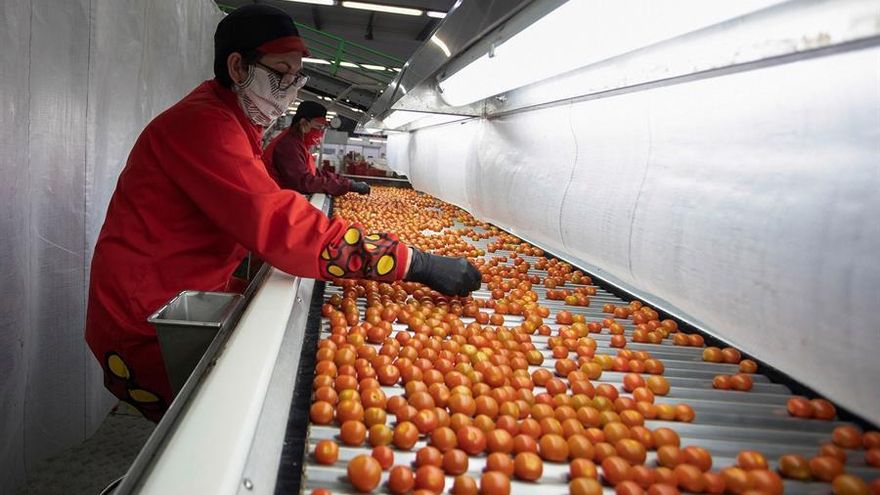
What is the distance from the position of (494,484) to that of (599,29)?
4.80ft

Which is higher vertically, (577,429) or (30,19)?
(30,19)

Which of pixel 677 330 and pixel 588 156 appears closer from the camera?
pixel 677 330

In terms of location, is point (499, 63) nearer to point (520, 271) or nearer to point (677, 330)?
→ point (520, 271)

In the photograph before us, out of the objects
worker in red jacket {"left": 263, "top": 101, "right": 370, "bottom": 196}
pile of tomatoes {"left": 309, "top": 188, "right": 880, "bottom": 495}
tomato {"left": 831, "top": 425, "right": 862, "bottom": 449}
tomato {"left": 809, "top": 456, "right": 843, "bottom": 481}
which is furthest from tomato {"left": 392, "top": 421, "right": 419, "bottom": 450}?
worker in red jacket {"left": 263, "top": 101, "right": 370, "bottom": 196}

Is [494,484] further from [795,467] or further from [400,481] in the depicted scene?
[795,467]

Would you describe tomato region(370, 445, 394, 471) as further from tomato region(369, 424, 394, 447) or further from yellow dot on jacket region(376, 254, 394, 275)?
yellow dot on jacket region(376, 254, 394, 275)

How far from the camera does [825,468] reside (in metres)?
1.24

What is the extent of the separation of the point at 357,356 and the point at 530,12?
3.99ft

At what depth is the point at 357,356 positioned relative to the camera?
1.77 metres

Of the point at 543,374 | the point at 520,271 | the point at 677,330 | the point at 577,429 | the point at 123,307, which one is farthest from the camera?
the point at 520,271

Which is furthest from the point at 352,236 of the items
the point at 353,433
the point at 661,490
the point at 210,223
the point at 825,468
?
the point at 825,468

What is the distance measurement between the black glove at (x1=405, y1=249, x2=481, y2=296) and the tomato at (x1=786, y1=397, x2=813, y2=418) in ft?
4.00

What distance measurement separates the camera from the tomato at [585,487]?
43.8 inches

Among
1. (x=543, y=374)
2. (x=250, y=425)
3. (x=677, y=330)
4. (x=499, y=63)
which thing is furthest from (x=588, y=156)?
(x=250, y=425)
